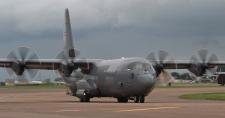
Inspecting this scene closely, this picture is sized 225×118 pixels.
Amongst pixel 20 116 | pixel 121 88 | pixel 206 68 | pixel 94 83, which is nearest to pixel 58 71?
pixel 94 83

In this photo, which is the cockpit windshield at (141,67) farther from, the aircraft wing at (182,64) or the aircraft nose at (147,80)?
the aircraft wing at (182,64)

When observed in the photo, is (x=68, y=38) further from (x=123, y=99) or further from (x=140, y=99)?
(x=140, y=99)

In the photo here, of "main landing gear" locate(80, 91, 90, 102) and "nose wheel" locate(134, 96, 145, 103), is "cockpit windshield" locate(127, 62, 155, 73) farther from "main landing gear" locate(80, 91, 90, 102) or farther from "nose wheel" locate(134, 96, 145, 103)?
"main landing gear" locate(80, 91, 90, 102)

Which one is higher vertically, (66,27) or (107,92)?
(66,27)

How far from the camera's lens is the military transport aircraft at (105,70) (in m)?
41.4

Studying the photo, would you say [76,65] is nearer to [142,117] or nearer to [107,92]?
[107,92]

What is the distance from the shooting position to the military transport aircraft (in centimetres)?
4141

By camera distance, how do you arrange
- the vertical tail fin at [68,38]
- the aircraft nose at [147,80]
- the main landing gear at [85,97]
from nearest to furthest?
the aircraft nose at [147,80], the main landing gear at [85,97], the vertical tail fin at [68,38]

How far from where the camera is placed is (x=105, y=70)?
45438 mm

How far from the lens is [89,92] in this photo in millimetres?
46844

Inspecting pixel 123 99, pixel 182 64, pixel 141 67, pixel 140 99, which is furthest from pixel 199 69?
pixel 141 67

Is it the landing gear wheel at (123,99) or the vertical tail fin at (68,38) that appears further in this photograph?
the vertical tail fin at (68,38)

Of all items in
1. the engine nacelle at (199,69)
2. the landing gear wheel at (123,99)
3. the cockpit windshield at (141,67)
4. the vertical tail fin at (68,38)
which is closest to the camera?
the cockpit windshield at (141,67)

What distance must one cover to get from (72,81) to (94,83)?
10.8 ft
